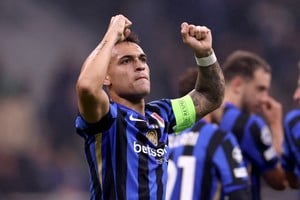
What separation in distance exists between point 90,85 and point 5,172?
8.84 metres

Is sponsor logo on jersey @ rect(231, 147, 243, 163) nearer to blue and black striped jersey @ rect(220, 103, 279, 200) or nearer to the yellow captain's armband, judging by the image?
blue and black striped jersey @ rect(220, 103, 279, 200)

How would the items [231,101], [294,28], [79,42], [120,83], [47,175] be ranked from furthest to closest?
[294,28] < [79,42] < [47,175] < [231,101] < [120,83]

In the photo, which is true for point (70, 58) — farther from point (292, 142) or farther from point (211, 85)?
point (211, 85)

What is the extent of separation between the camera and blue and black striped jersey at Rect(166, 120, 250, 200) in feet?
22.4

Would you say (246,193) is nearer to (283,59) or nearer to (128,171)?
(128,171)

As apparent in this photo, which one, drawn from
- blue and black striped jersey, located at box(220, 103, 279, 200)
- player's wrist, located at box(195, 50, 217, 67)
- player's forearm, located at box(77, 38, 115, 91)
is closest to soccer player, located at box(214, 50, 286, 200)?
blue and black striped jersey, located at box(220, 103, 279, 200)

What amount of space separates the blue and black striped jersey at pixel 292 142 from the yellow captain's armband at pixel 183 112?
5.88 feet

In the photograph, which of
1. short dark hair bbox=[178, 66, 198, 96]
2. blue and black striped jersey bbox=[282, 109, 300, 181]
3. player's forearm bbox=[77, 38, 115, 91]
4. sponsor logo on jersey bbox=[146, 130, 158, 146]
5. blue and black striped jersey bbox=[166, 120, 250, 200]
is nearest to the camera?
player's forearm bbox=[77, 38, 115, 91]

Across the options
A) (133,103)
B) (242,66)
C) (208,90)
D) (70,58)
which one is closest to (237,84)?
(242,66)

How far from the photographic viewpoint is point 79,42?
1502cm

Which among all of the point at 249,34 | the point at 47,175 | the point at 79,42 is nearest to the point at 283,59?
the point at 249,34

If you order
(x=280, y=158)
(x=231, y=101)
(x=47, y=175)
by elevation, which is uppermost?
(x=231, y=101)

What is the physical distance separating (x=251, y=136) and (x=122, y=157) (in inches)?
97.0

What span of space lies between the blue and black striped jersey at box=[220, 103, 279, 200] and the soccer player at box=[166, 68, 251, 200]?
1.03ft
